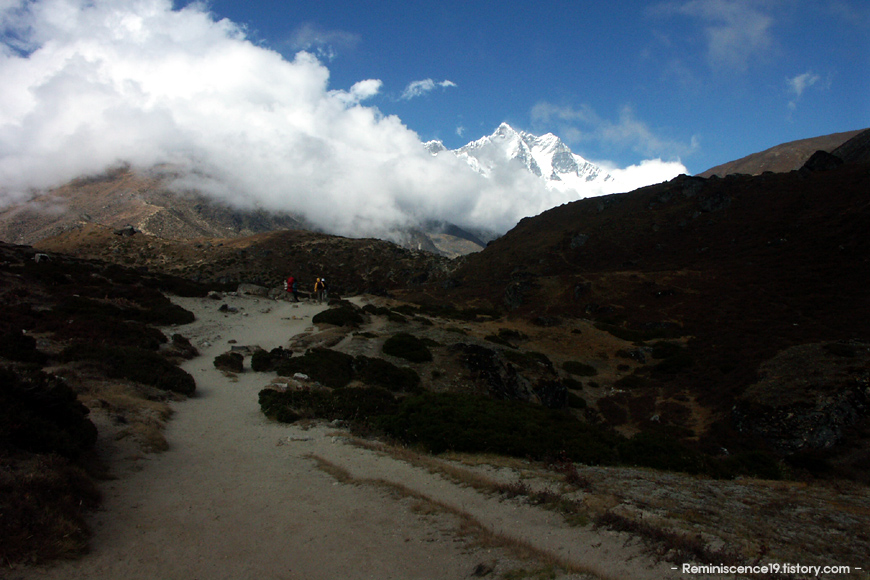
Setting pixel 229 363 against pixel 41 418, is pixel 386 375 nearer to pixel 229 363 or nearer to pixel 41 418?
pixel 229 363

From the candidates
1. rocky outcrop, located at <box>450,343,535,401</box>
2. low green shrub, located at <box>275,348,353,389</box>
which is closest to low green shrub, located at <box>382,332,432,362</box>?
rocky outcrop, located at <box>450,343,535,401</box>

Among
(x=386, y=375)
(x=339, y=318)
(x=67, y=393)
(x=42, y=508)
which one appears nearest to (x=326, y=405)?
(x=386, y=375)

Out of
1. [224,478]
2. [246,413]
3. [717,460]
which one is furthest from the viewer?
[246,413]

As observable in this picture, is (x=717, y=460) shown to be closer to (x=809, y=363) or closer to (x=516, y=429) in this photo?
(x=516, y=429)

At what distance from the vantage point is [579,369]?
33.3 meters

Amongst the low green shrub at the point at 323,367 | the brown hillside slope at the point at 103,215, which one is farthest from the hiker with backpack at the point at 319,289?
the brown hillside slope at the point at 103,215

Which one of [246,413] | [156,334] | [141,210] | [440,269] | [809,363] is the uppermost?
[141,210]

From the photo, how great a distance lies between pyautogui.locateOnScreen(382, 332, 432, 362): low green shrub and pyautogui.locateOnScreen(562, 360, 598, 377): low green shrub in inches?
556

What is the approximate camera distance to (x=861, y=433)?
18031mm

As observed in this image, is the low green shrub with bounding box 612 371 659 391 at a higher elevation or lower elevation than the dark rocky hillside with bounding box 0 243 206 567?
lower

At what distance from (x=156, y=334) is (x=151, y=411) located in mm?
12651

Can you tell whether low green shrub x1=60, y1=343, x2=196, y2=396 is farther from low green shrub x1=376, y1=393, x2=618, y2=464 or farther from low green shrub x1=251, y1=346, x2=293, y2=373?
low green shrub x1=376, y1=393, x2=618, y2=464

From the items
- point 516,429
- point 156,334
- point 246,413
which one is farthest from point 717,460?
point 156,334

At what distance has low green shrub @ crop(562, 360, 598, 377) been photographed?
1292 inches
